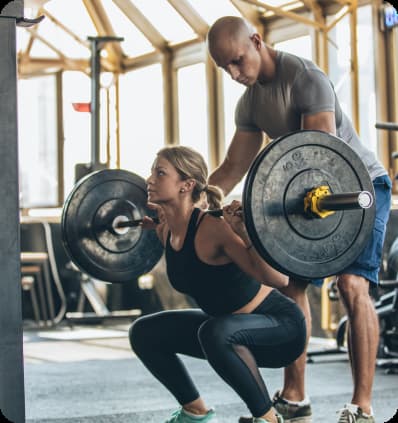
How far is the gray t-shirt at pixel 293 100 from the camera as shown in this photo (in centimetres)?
245

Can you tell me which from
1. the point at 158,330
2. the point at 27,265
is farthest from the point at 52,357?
the point at 158,330

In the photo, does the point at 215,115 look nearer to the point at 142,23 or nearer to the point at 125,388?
the point at 142,23

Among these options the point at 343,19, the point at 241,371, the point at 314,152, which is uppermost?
the point at 343,19

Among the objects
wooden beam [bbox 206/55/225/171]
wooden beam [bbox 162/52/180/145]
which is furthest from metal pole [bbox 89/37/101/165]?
wooden beam [bbox 162/52/180/145]

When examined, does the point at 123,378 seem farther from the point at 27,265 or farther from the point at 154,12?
the point at 154,12

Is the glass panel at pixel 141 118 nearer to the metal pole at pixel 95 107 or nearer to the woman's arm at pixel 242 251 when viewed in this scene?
the metal pole at pixel 95 107

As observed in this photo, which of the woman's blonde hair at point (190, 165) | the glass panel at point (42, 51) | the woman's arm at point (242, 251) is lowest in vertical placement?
the woman's arm at point (242, 251)

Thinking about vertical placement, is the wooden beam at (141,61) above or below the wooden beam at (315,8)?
above

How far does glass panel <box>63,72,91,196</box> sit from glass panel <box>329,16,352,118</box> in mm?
2938

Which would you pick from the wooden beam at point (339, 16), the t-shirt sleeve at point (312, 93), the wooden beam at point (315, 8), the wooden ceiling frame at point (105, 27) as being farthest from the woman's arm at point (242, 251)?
the wooden ceiling frame at point (105, 27)

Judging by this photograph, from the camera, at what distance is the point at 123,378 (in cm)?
418

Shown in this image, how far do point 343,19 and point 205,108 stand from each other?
1.89 metres

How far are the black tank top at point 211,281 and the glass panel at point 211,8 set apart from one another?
5.11 meters

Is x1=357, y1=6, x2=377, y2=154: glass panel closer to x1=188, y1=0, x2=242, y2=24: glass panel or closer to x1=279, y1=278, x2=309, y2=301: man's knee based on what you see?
x1=188, y1=0, x2=242, y2=24: glass panel
